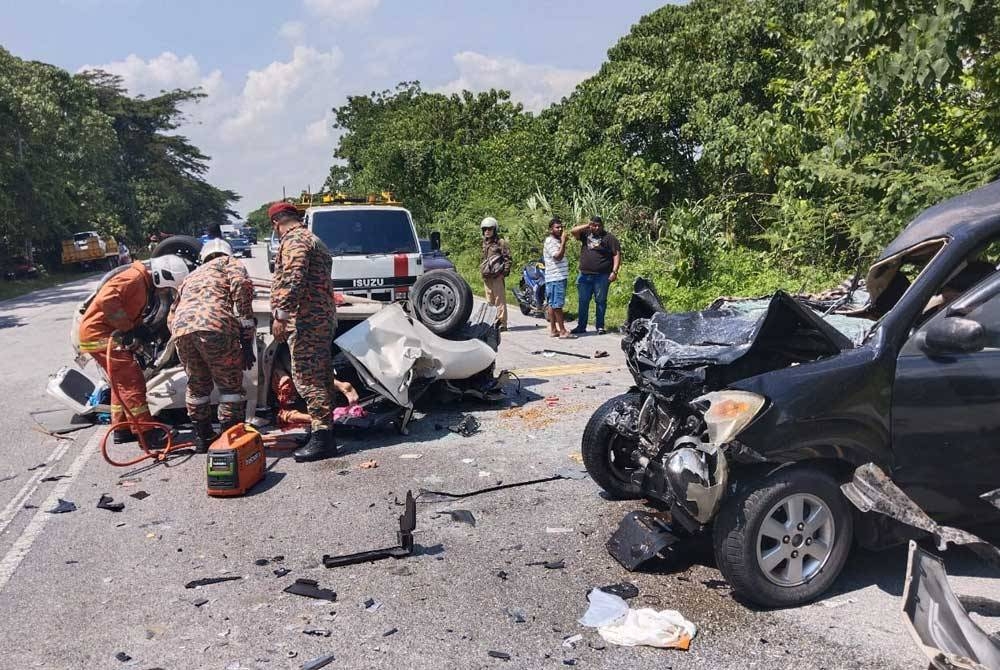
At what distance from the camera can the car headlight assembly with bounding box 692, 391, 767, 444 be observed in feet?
11.6

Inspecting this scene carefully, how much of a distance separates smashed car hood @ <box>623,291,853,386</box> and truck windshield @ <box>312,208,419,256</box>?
8.19 metres

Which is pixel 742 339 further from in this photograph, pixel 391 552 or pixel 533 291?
pixel 533 291

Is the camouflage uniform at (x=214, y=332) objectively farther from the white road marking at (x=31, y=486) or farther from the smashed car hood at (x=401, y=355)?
the white road marking at (x=31, y=486)

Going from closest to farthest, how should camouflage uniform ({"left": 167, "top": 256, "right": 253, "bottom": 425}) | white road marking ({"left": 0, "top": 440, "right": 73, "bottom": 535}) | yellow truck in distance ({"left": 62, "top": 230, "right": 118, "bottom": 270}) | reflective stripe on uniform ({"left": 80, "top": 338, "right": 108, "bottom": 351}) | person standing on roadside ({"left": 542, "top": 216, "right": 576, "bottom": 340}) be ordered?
white road marking ({"left": 0, "top": 440, "right": 73, "bottom": 535}), camouflage uniform ({"left": 167, "top": 256, "right": 253, "bottom": 425}), reflective stripe on uniform ({"left": 80, "top": 338, "right": 108, "bottom": 351}), person standing on roadside ({"left": 542, "top": 216, "right": 576, "bottom": 340}), yellow truck in distance ({"left": 62, "top": 230, "right": 118, "bottom": 270})

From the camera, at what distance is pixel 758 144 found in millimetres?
13125

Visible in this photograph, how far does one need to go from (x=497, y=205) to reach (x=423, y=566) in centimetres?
2403

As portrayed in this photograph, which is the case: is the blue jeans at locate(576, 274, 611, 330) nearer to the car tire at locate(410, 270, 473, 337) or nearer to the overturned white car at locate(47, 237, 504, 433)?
the car tire at locate(410, 270, 473, 337)

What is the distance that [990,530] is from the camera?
402 centimetres

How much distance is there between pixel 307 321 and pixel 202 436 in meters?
1.41

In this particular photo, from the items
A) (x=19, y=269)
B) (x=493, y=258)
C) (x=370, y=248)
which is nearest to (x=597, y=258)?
(x=493, y=258)

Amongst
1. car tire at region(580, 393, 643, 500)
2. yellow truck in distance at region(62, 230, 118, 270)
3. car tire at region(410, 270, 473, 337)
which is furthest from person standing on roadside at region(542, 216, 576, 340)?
yellow truck in distance at region(62, 230, 118, 270)

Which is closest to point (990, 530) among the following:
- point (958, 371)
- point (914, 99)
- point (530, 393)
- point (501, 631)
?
point (958, 371)

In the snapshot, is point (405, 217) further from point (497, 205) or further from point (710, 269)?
point (497, 205)

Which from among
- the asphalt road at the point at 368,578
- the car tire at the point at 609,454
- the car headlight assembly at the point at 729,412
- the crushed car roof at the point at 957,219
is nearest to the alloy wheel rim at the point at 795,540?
the asphalt road at the point at 368,578
